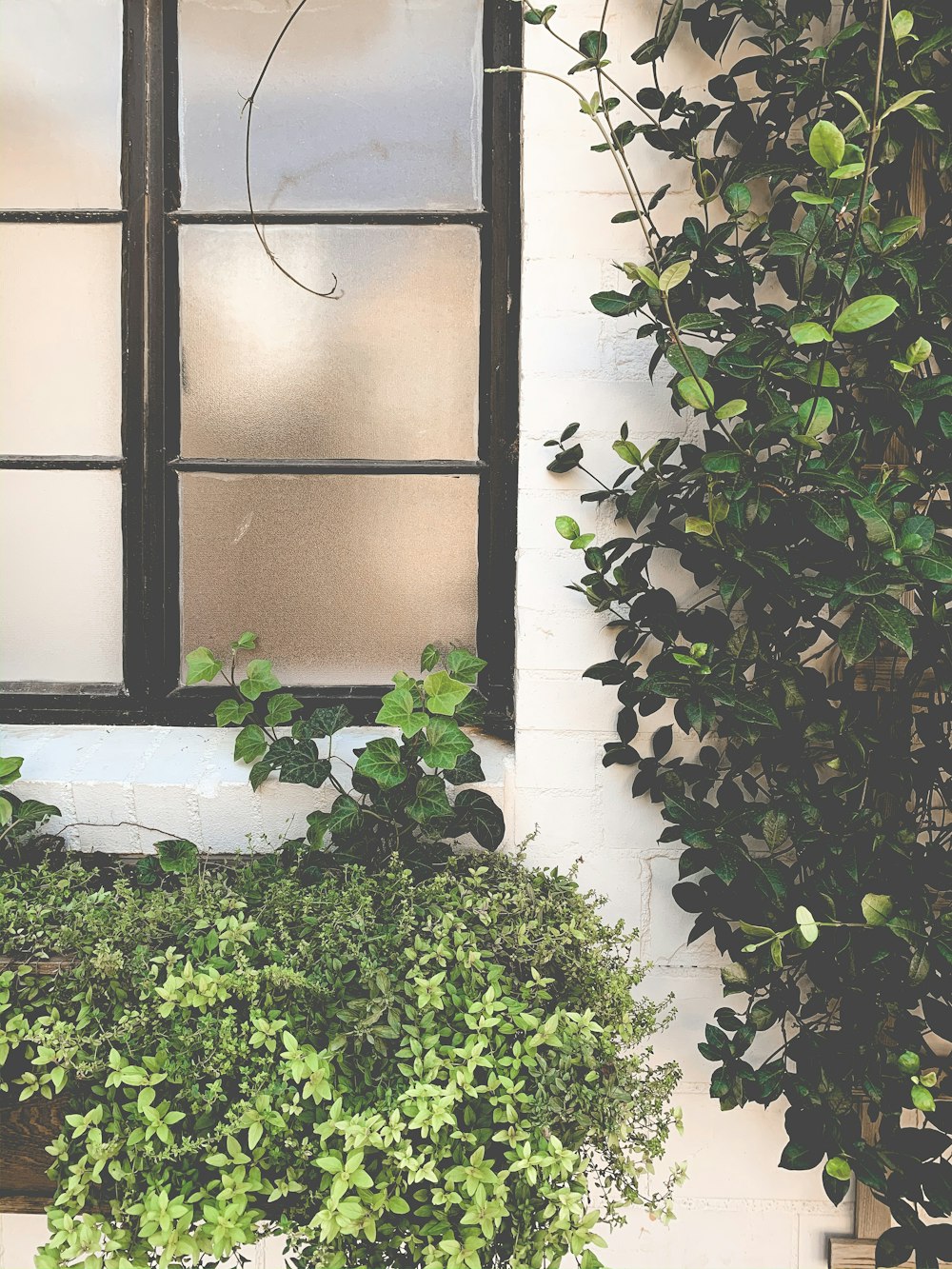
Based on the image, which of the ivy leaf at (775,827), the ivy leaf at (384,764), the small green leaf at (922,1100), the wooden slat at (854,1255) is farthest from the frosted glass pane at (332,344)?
the wooden slat at (854,1255)

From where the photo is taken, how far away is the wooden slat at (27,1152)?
114 centimetres

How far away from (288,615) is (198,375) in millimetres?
464

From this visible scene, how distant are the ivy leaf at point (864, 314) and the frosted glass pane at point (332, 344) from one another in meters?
0.70

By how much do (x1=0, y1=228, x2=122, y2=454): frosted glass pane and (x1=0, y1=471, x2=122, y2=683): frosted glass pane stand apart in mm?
80

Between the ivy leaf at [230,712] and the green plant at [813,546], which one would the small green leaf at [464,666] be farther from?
the ivy leaf at [230,712]

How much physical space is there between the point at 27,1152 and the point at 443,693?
831mm

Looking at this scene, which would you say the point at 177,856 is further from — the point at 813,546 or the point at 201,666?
the point at 813,546

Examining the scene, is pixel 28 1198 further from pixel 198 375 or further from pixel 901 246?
pixel 901 246

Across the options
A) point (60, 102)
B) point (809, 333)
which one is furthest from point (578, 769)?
point (60, 102)

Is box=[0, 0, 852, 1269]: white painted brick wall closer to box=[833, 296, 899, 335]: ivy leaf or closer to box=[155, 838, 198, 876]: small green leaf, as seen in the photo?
box=[155, 838, 198, 876]: small green leaf

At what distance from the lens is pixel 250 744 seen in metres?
1.43

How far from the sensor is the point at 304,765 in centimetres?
135

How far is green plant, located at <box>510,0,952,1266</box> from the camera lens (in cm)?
108

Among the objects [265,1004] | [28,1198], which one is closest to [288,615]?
[265,1004]
